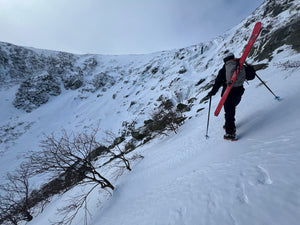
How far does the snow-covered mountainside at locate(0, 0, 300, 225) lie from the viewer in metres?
1.40

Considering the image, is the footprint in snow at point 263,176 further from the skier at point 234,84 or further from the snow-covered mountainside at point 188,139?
the skier at point 234,84

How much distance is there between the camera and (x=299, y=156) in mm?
1412

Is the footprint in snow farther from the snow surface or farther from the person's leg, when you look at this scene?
the person's leg

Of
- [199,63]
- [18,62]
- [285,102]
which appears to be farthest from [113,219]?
[18,62]

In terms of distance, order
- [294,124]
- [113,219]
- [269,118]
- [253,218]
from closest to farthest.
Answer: [253,218] → [294,124] → [269,118] → [113,219]

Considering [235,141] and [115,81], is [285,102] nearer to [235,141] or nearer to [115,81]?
[235,141]

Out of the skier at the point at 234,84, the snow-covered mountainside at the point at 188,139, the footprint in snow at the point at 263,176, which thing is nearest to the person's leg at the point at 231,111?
the skier at the point at 234,84

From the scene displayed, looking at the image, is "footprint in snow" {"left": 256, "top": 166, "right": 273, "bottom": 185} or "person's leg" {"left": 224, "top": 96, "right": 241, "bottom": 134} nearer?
"footprint in snow" {"left": 256, "top": 166, "right": 273, "bottom": 185}

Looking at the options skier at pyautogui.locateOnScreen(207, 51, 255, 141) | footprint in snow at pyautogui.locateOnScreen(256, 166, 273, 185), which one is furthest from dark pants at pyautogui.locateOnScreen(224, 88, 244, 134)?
footprint in snow at pyautogui.locateOnScreen(256, 166, 273, 185)

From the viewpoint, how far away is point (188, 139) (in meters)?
4.73

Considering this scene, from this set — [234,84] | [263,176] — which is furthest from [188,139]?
[263,176]

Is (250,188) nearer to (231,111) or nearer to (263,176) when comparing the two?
(263,176)

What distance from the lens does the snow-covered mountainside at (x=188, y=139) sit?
1403 mm

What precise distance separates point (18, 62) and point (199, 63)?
68211mm
